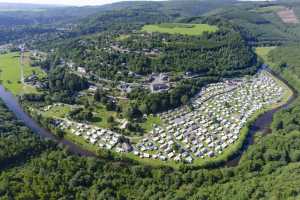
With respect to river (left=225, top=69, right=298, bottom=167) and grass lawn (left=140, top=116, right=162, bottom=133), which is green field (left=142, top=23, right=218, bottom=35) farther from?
grass lawn (left=140, top=116, right=162, bottom=133)

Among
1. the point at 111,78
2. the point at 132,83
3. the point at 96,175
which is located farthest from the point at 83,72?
the point at 96,175

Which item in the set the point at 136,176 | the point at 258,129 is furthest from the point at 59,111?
the point at 258,129

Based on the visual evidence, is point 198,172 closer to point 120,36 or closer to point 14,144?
point 14,144

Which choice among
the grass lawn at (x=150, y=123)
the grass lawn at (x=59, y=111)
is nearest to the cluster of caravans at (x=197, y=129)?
the grass lawn at (x=150, y=123)

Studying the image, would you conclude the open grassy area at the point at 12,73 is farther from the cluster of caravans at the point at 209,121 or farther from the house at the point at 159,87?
the cluster of caravans at the point at 209,121

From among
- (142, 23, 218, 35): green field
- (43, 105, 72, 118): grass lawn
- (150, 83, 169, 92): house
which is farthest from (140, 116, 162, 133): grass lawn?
(142, 23, 218, 35): green field

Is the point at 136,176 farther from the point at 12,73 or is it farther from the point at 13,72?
the point at 13,72

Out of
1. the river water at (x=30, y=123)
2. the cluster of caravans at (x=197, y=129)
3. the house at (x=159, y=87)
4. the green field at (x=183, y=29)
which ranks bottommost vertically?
the river water at (x=30, y=123)
